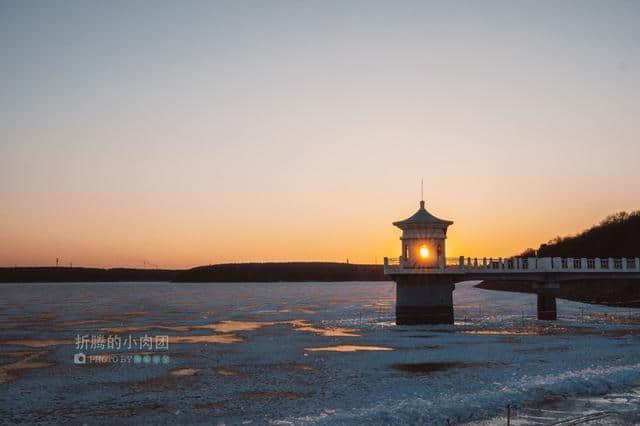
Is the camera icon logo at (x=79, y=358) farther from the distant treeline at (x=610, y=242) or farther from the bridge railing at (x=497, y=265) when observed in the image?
the distant treeline at (x=610, y=242)

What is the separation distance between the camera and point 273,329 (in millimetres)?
53000

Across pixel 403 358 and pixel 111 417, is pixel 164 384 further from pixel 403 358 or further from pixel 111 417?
pixel 403 358

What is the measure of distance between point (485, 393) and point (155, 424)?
38.6ft

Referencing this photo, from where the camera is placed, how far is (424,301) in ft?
172

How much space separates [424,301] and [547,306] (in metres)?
13.1

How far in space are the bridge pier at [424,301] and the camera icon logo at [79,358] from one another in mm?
25750

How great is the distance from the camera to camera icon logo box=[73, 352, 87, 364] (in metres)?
33.2

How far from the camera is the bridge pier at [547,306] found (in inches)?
2259

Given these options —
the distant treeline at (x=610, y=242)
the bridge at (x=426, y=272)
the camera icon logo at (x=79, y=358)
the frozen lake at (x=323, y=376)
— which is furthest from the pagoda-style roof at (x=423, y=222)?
the distant treeline at (x=610, y=242)

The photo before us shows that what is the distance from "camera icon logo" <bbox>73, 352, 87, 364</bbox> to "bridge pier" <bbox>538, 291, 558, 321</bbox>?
39.4m

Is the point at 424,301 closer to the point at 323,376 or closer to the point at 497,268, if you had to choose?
the point at 497,268

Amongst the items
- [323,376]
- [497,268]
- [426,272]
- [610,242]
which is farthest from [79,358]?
[610,242]

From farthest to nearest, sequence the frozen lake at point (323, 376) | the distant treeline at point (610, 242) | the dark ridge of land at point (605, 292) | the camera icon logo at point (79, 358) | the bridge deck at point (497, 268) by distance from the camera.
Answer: the distant treeline at point (610, 242)
the dark ridge of land at point (605, 292)
the bridge deck at point (497, 268)
the camera icon logo at point (79, 358)
the frozen lake at point (323, 376)

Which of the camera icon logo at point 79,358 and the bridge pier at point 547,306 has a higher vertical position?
the bridge pier at point 547,306
